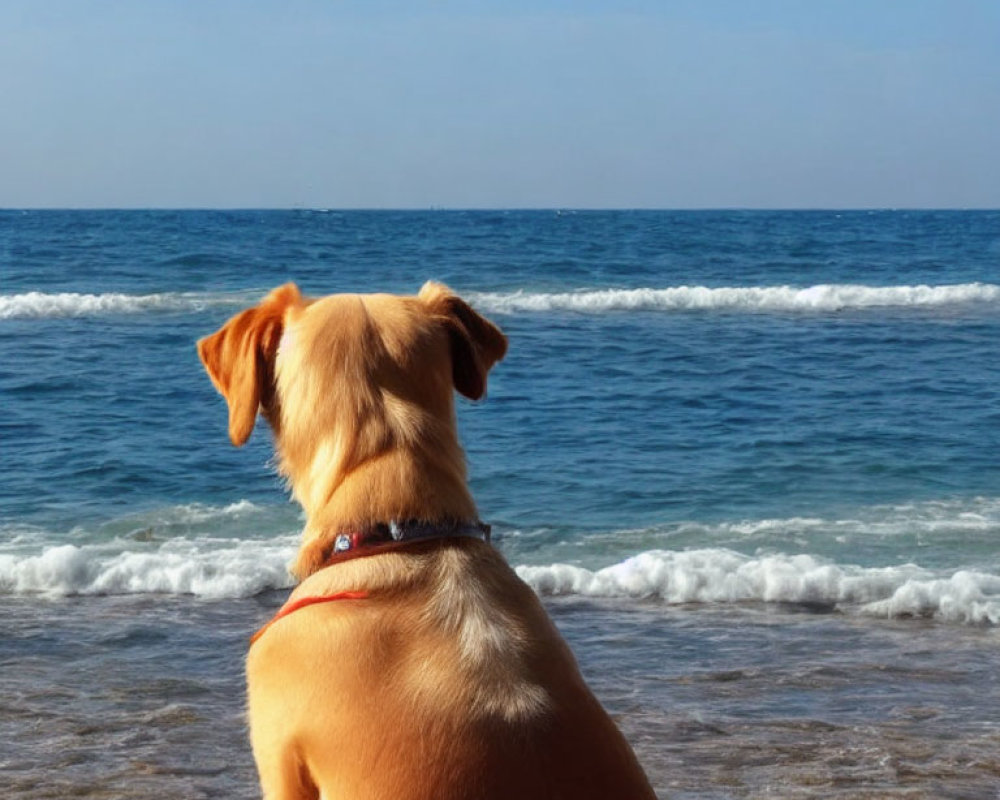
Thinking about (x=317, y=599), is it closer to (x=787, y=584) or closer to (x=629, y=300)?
(x=787, y=584)

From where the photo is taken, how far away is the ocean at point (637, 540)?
19.7 ft

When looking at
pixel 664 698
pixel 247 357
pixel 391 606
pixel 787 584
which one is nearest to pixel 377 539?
pixel 391 606

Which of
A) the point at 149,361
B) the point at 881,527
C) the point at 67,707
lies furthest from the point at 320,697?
the point at 149,361

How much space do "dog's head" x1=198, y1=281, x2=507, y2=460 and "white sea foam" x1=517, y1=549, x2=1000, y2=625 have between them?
5708 millimetres

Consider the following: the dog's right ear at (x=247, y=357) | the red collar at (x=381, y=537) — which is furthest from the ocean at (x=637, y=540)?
the red collar at (x=381, y=537)

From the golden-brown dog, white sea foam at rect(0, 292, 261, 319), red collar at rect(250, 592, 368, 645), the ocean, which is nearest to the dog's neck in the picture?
the golden-brown dog

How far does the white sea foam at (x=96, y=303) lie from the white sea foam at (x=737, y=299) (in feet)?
18.2

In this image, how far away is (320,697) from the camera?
2.59 meters

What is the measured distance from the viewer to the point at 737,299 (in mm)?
29672

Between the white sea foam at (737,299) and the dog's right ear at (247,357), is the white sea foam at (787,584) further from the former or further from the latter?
the white sea foam at (737,299)

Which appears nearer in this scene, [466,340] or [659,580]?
[466,340]

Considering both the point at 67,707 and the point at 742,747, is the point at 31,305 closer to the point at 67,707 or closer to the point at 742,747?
the point at 67,707

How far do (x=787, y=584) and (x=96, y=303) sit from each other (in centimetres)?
2006

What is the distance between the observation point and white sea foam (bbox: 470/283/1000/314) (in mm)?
28172
